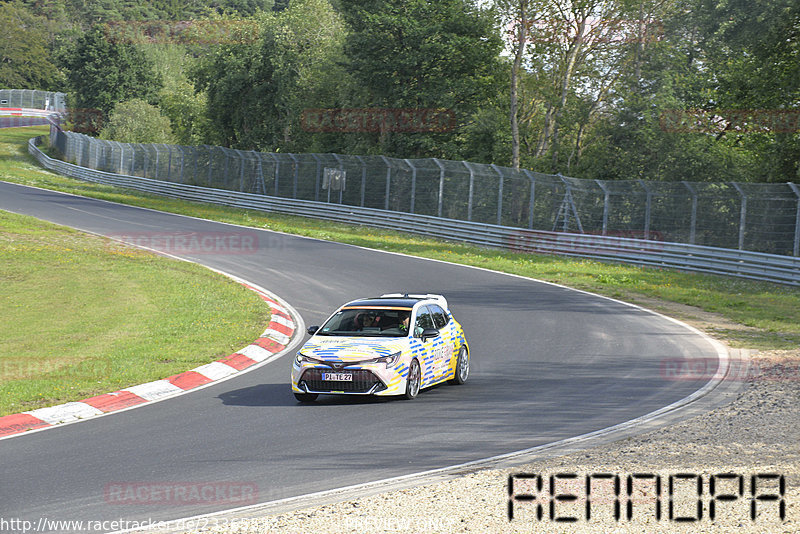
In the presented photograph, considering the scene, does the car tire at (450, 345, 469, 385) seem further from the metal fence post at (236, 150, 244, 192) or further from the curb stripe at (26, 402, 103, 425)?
the metal fence post at (236, 150, 244, 192)

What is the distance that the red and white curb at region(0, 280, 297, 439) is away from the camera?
34.0 feet

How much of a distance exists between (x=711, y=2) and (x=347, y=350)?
2844cm

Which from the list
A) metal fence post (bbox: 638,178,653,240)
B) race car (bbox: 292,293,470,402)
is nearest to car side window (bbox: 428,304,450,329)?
race car (bbox: 292,293,470,402)

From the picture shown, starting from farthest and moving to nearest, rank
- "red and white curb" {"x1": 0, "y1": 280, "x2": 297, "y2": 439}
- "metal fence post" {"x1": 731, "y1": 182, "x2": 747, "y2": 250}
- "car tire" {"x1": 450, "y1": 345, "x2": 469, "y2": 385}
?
"metal fence post" {"x1": 731, "y1": 182, "x2": 747, "y2": 250}
"car tire" {"x1": 450, "y1": 345, "x2": 469, "y2": 385}
"red and white curb" {"x1": 0, "y1": 280, "x2": 297, "y2": 439}

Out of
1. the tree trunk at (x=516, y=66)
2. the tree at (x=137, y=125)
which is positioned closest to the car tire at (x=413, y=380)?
the tree trunk at (x=516, y=66)

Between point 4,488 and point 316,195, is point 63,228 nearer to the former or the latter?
point 316,195

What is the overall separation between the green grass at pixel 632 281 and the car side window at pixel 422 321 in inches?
268

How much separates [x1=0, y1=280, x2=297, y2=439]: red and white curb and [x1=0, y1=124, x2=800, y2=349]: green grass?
350 inches

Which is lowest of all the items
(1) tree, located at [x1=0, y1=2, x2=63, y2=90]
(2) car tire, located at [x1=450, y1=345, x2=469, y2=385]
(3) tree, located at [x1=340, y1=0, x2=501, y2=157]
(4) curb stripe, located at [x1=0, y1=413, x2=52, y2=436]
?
(4) curb stripe, located at [x1=0, y1=413, x2=52, y2=436]

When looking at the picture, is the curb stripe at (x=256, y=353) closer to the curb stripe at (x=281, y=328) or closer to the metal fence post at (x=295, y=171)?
the curb stripe at (x=281, y=328)

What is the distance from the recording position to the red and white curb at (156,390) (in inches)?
408

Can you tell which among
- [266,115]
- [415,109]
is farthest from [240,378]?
[266,115]

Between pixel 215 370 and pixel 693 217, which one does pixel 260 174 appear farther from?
pixel 215 370

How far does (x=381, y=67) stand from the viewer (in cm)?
4991
